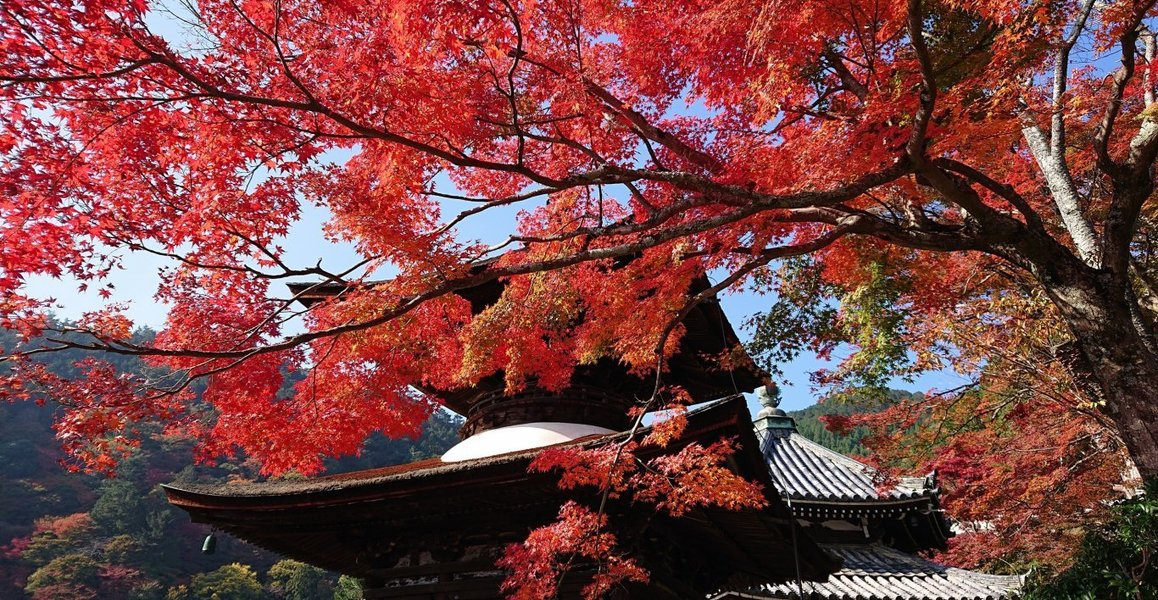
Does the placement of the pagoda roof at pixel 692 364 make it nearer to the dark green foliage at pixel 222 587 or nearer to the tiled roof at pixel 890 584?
the tiled roof at pixel 890 584

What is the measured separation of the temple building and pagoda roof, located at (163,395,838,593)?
0.02 meters

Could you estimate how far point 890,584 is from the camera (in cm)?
1051

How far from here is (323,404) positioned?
9.41 m

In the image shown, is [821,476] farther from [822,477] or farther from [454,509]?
[454,509]

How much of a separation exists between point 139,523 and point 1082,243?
48743mm

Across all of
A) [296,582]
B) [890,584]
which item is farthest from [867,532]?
[296,582]

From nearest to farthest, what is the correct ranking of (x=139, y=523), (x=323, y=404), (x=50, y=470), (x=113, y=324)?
(x=113, y=324), (x=323, y=404), (x=139, y=523), (x=50, y=470)

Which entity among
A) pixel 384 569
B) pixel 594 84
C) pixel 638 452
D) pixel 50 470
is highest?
pixel 50 470

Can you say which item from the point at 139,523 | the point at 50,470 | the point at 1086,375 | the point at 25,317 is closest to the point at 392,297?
the point at 25,317

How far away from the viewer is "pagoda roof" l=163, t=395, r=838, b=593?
6629 millimetres

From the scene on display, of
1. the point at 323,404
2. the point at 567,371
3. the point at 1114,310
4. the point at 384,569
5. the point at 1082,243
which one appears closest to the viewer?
the point at 1114,310

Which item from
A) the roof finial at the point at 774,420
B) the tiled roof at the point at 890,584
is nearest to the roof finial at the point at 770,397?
the roof finial at the point at 774,420

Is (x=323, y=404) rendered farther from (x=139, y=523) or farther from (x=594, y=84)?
(x=139, y=523)

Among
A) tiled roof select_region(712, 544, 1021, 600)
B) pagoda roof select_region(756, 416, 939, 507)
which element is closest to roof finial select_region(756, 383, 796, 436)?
pagoda roof select_region(756, 416, 939, 507)
